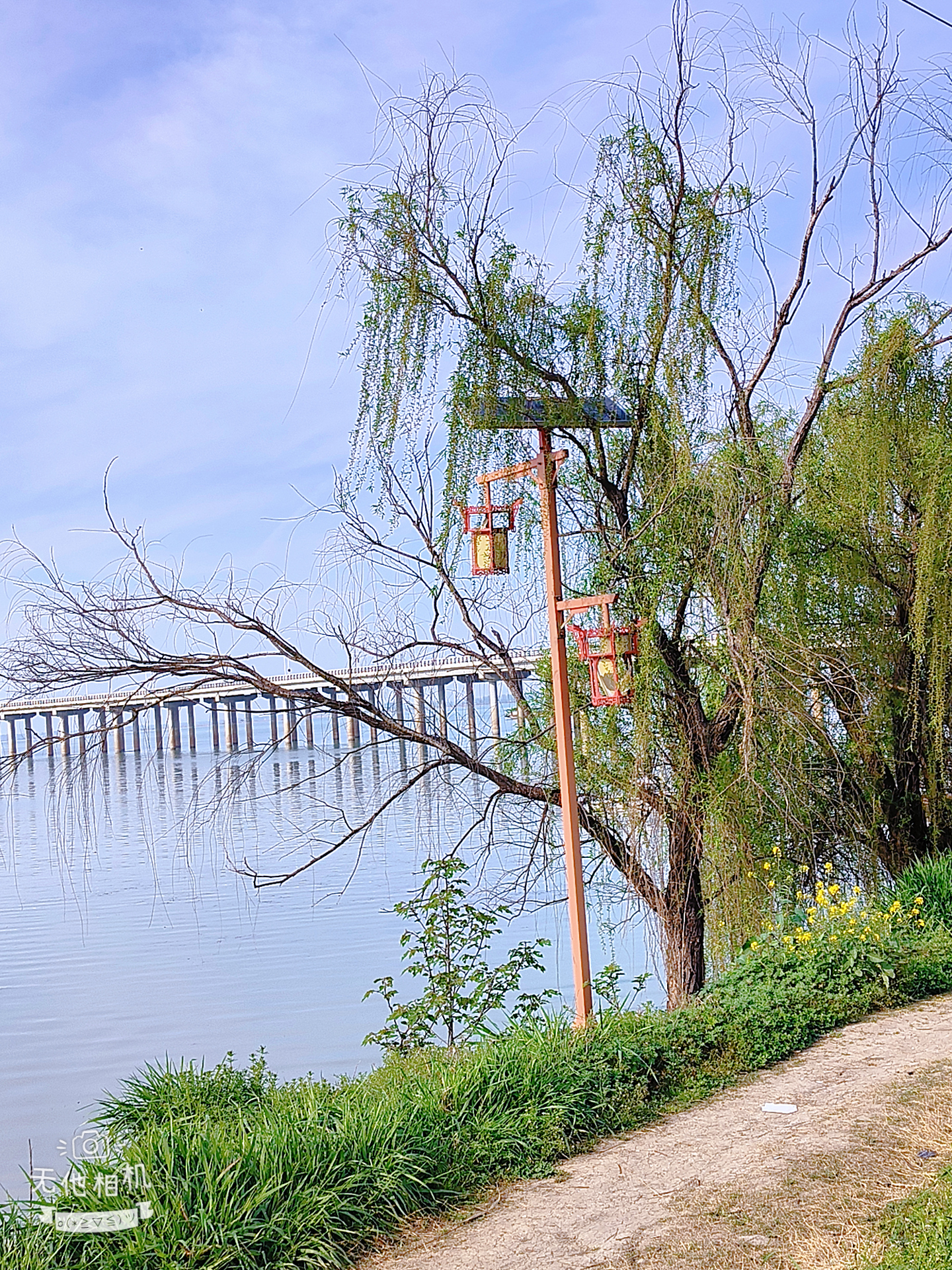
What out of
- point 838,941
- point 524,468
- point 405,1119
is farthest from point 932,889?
point 405,1119

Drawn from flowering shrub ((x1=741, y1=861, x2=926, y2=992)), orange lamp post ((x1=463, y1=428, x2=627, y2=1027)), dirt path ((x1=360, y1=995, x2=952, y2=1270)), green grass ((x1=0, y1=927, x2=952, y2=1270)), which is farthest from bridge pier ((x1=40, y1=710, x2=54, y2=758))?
flowering shrub ((x1=741, y1=861, x2=926, y2=992))

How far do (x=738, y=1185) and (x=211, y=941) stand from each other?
34.6 ft

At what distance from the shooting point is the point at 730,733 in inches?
291

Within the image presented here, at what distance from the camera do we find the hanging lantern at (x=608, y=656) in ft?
19.2

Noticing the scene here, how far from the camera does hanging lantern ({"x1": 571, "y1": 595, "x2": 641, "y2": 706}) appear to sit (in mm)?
5848

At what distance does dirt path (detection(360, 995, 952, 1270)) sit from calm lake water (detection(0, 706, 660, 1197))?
93.8 inches

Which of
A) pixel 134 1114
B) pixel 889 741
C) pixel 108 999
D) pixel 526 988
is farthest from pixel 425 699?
pixel 108 999

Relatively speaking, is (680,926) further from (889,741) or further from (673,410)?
(673,410)

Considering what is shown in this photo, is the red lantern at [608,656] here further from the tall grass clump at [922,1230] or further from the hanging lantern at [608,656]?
the tall grass clump at [922,1230]

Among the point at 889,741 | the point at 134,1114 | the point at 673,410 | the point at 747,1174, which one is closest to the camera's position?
the point at 747,1174

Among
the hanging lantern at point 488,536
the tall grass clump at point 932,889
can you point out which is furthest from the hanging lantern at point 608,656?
the tall grass clump at point 932,889

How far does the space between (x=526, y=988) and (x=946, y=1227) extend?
7.21 m

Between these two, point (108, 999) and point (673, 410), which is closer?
point (673, 410)

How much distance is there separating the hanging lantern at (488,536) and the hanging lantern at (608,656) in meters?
0.50
